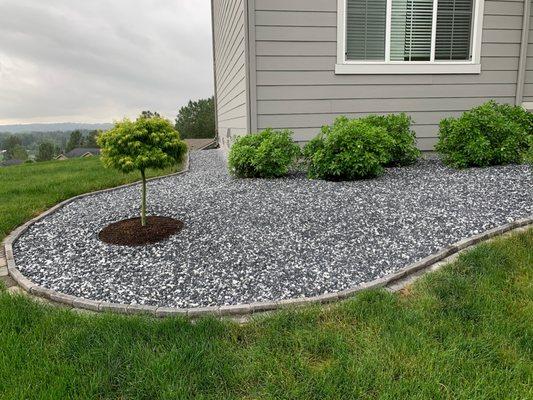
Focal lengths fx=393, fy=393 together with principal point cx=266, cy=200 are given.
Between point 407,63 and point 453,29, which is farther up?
point 453,29

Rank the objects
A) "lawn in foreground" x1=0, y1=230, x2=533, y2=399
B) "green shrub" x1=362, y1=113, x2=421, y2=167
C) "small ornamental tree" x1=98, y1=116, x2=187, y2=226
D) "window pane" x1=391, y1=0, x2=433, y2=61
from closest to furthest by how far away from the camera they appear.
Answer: "lawn in foreground" x1=0, y1=230, x2=533, y2=399, "small ornamental tree" x1=98, y1=116, x2=187, y2=226, "green shrub" x1=362, y1=113, x2=421, y2=167, "window pane" x1=391, y1=0, x2=433, y2=61

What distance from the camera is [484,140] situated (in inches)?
213

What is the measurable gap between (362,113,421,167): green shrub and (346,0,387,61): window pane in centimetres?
112

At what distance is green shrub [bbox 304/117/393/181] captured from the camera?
523cm

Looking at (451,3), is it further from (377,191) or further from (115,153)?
A: (115,153)

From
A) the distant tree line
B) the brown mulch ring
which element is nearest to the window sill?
the brown mulch ring

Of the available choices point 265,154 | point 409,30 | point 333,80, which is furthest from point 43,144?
point 409,30

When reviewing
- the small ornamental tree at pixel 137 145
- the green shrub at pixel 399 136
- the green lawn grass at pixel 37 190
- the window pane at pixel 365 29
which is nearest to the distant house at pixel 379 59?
the window pane at pixel 365 29

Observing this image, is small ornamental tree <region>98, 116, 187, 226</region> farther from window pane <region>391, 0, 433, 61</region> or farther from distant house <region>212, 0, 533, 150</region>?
window pane <region>391, 0, 433, 61</region>

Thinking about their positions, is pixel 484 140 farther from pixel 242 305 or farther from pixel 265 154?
pixel 242 305

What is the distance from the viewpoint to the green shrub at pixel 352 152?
206 inches

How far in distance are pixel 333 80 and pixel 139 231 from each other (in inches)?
159

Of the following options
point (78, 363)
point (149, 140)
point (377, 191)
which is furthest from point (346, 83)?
point (78, 363)

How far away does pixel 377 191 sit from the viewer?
4730 millimetres
